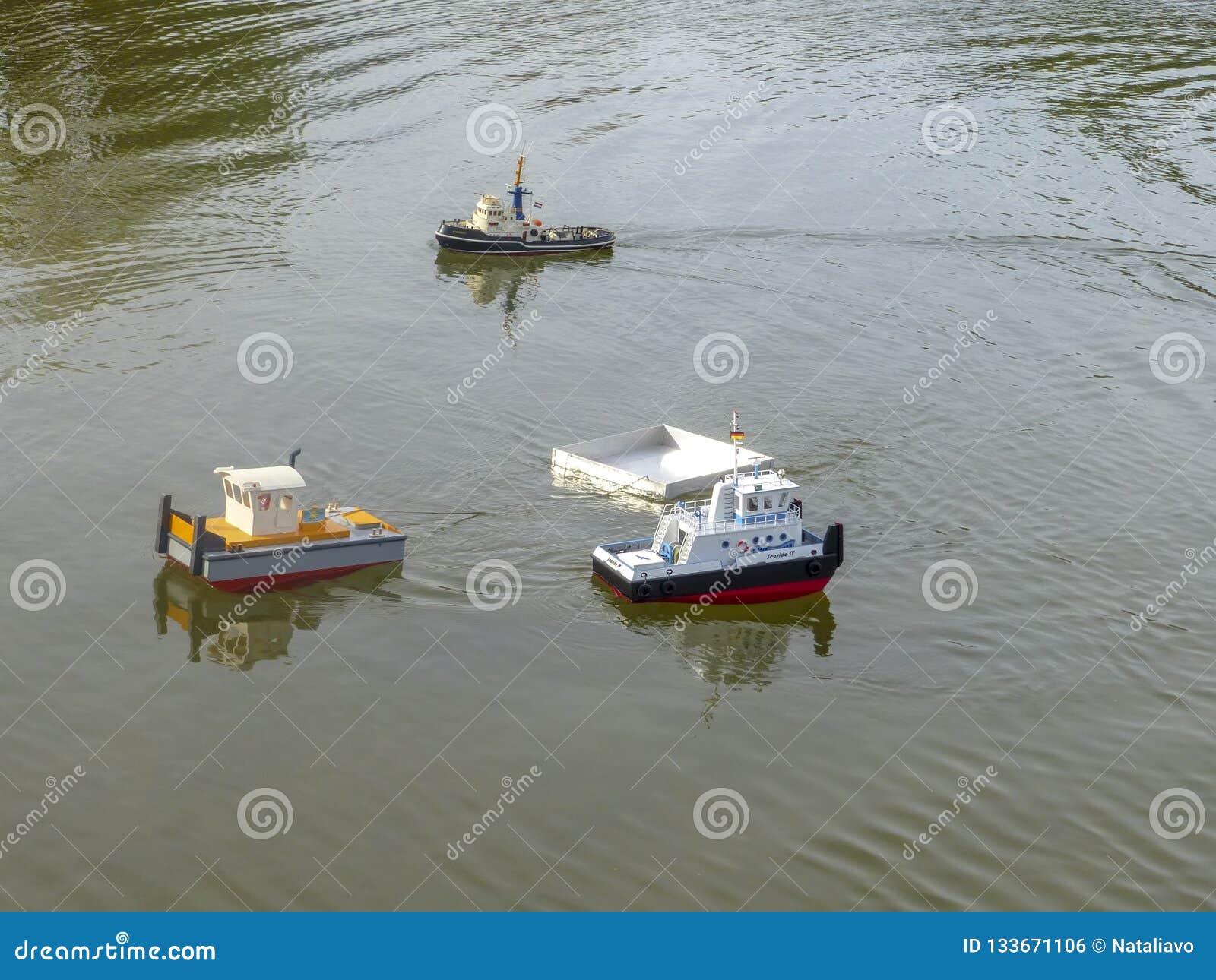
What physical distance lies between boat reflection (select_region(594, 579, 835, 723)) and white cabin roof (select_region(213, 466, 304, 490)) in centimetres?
709

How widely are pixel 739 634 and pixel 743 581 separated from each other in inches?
55.7

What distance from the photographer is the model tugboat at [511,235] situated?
54.3 metres

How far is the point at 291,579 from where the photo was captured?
30.2 metres

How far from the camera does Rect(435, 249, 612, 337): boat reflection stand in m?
50.9

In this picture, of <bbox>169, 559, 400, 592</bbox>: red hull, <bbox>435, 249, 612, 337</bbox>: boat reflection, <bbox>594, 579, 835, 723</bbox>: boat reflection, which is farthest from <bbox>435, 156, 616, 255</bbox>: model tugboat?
<bbox>594, 579, 835, 723</bbox>: boat reflection

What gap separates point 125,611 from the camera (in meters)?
28.6

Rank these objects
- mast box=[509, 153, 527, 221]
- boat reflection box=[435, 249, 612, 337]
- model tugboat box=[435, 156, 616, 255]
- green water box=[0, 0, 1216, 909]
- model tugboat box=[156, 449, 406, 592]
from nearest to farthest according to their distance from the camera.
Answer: green water box=[0, 0, 1216, 909], model tugboat box=[156, 449, 406, 592], boat reflection box=[435, 249, 612, 337], model tugboat box=[435, 156, 616, 255], mast box=[509, 153, 527, 221]

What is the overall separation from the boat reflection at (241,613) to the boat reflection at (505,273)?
68.4 ft

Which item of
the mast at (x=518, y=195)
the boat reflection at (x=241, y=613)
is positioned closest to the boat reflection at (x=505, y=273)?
the mast at (x=518, y=195)

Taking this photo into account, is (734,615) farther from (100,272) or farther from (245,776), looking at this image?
(100,272)

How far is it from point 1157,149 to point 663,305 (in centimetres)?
2951

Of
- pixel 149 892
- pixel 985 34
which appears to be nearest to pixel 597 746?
pixel 149 892

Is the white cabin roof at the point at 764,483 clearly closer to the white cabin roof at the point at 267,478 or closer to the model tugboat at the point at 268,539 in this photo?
the model tugboat at the point at 268,539

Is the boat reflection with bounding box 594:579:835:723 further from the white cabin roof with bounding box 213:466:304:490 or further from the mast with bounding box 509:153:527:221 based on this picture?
the mast with bounding box 509:153:527:221
